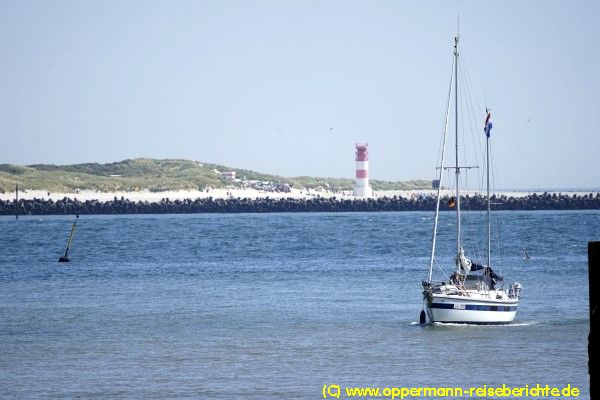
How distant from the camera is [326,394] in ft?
61.9

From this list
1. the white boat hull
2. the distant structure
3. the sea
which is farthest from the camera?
the distant structure

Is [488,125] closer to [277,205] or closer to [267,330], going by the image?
[267,330]

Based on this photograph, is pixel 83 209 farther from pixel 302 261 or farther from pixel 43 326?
pixel 43 326

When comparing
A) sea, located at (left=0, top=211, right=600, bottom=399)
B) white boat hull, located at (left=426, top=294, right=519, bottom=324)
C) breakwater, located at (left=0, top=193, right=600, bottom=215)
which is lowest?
sea, located at (left=0, top=211, right=600, bottom=399)

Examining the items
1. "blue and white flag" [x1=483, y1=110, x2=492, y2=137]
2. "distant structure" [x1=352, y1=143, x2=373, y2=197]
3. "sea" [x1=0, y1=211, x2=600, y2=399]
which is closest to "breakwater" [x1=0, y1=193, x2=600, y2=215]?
"distant structure" [x1=352, y1=143, x2=373, y2=197]

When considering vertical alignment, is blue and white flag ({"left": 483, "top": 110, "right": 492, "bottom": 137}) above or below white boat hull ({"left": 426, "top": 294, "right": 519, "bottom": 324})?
above

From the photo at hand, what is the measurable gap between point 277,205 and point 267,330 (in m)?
134

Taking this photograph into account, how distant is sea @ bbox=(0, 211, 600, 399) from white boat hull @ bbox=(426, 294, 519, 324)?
26 centimetres

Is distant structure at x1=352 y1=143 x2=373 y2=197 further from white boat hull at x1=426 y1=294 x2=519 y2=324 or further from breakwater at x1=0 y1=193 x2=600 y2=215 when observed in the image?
white boat hull at x1=426 y1=294 x2=519 y2=324

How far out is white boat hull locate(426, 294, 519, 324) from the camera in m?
27.5

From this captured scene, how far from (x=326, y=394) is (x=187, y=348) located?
6349mm

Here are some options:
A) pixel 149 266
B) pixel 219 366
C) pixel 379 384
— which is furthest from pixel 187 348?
pixel 149 266

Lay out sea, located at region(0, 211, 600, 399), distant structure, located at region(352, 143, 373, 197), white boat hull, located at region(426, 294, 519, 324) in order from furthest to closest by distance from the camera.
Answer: distant structure, located at region(352, 143, 373, 197) < white boat hull, located at region(426, 294, 519, 324) < sea, located at region(0, 211, 600, 399)

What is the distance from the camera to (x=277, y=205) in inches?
6363
